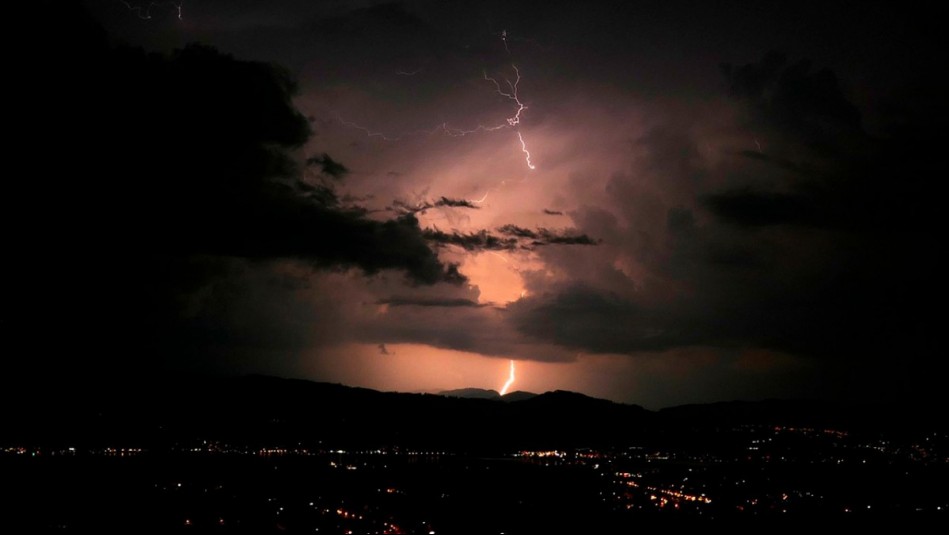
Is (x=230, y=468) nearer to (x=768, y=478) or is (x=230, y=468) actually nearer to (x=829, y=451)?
(x=768, y=478)

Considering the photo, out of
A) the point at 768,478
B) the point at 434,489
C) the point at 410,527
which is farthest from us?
the point at 768,478

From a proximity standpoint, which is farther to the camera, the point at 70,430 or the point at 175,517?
the point at 70,430

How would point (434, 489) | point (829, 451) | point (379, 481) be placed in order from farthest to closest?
point (829, 451)
point (379, 481)
point (434, 489)

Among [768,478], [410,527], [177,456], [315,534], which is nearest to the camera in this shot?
[315,534]

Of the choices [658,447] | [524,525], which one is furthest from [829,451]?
[524,525]

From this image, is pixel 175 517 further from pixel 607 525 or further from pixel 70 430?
pixel 70 430

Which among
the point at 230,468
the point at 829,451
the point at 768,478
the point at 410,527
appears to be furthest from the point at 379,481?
the point at 829,451

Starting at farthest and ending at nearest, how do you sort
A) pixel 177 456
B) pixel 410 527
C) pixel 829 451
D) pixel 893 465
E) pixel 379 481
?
1. pixel 829 451
2. pixel 177 456
3. pixel 893 465
4. pixel 379 481
5. pixel 410 527

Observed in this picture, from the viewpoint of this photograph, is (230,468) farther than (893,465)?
No
